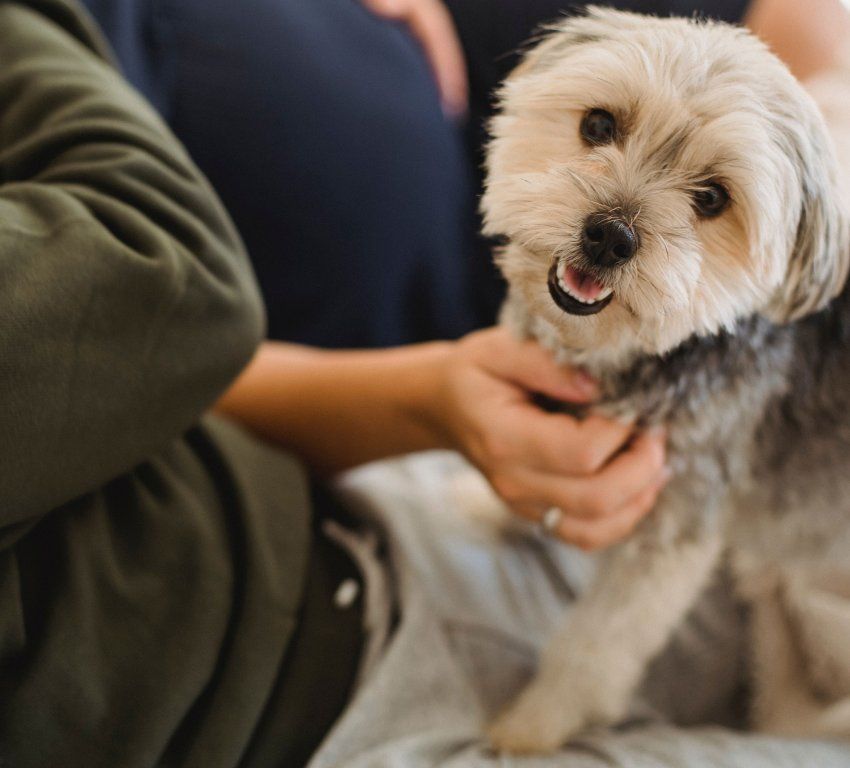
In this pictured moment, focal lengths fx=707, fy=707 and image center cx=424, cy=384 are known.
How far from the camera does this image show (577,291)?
0.66m

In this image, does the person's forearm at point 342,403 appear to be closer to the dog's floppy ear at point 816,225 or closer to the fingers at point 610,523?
the fingers at point 610,523

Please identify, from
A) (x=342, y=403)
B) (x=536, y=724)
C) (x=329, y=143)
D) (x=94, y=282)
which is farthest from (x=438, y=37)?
(x=536, y=724)

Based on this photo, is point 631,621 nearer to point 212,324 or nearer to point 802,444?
point 802,444

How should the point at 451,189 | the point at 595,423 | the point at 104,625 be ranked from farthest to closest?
the point at 451,189
the point at 595,423
the point at 104,625

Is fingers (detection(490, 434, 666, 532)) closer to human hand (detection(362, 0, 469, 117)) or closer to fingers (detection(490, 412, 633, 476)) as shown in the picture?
fingers (detection(490, 412, 633, 476))

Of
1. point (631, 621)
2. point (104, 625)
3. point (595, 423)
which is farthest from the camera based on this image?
point (631, 621)

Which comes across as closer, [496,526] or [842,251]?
[842,251]

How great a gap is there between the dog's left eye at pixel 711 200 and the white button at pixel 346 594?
57 centimetres

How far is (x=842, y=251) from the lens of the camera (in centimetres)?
66

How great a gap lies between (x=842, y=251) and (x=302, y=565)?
659 millimetres

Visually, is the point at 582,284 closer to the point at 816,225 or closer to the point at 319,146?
the point at 816,225

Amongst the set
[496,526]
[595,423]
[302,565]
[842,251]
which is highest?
[842,251]

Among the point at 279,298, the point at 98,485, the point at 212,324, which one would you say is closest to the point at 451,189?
Result: the point at 279,298

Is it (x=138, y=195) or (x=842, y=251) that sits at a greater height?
(x=842, y=251)
